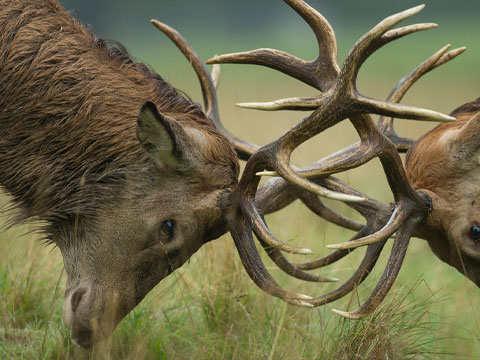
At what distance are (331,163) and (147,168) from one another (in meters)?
1.01

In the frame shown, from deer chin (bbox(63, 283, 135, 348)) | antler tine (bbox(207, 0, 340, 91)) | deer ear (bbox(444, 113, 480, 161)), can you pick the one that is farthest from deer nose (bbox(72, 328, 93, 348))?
deer ear (bbox(444, 113, 480, 161))

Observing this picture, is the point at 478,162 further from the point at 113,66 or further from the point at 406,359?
the point at 113,66

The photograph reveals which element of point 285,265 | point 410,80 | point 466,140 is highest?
point 410,80

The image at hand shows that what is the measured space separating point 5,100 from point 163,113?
882mm

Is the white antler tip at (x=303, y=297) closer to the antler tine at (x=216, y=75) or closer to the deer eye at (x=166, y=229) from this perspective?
the deer eye at (x=166, y=229)

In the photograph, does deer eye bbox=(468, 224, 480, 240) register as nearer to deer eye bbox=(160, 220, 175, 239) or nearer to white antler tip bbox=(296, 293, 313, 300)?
white antler tip bbox=(296, 293, 313, 300)

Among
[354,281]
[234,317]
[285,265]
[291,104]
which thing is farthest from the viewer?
[234,317]

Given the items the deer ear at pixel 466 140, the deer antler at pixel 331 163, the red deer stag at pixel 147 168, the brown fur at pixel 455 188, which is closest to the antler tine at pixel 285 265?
the deer antler at pixel 331 163

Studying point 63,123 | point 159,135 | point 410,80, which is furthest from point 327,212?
point 63,123

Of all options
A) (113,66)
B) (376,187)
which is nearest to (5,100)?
(113,66)

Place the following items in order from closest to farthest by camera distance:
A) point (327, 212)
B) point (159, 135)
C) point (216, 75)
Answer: point (159, 135), point (327, 212), point (216, 75)

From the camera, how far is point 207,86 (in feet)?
17.0

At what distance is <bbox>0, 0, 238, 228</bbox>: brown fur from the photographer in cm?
420

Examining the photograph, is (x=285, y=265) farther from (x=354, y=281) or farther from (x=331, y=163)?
(x=331, y=163)
